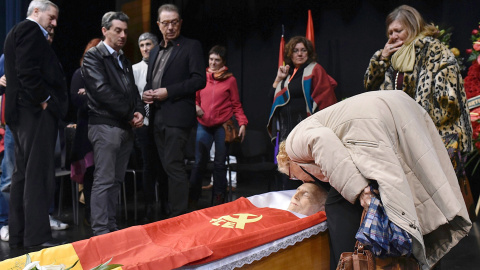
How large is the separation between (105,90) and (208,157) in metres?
1.70

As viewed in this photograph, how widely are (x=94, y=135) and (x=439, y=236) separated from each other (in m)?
2.36

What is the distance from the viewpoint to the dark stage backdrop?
534cm

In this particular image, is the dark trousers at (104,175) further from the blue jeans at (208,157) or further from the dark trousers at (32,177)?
the blue jeans at (208,157)

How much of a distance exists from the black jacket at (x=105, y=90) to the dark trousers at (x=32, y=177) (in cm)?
32

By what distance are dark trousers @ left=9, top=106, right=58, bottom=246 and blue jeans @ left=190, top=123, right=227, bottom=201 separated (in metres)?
1.65

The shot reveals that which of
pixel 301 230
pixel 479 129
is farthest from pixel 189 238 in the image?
pixel 479 129

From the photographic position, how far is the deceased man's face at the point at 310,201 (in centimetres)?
234

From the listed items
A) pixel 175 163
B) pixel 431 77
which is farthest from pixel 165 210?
pixel 431 77

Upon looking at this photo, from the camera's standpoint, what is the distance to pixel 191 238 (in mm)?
1995

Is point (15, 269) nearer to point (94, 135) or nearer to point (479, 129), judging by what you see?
point (94, 135)

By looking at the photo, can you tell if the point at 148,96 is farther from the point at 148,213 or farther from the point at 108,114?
the point at 148,213

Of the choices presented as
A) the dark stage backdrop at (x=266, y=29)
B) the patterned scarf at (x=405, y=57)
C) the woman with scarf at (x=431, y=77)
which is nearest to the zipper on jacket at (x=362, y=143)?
the woman with scarf at (x=431, y=77)

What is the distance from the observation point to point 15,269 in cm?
167

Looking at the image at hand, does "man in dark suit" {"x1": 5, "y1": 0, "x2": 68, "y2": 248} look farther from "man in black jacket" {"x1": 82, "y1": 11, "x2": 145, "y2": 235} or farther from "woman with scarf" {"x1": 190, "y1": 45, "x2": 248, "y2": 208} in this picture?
"woman with scarf" {"x1": 190, "y1": 45, "x2": 248, "y2": 208}
